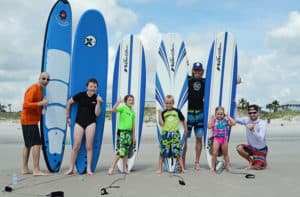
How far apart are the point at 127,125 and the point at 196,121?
109 cm

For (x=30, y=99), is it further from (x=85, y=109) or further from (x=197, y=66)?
(x=197, y=66)

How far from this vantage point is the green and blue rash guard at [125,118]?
5.18 meters

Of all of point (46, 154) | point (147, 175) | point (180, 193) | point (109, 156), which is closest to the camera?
point (180, 193)

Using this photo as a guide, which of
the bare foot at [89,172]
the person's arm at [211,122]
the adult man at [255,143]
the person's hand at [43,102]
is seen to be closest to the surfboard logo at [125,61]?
the person's hand at [43,102]

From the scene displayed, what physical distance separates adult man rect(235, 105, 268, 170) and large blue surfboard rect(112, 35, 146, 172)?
1593 mm

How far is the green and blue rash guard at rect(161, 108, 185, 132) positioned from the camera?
17.0 feet

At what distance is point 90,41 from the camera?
18.2ft

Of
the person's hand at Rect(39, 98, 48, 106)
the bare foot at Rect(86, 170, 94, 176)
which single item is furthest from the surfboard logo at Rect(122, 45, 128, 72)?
the bare foot at Rect(86, 170, 94, 176)

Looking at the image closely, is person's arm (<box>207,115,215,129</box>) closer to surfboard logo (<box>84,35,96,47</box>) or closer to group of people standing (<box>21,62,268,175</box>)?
group of people standing (<box>21,62,268,175</box>)

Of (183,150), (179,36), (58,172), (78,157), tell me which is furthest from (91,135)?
(179,36)

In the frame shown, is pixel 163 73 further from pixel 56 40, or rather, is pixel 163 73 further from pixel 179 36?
pixel 56 40

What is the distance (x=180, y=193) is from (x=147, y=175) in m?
1.14

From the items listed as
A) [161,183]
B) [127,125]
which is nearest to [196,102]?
[127,125]

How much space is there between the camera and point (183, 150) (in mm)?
5484
